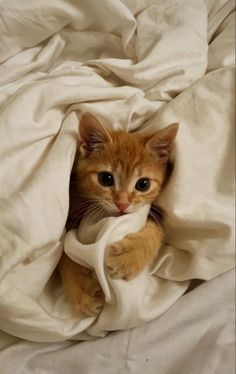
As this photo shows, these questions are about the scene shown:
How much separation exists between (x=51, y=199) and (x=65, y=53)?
43 cm

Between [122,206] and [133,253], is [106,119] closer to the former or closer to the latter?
[122,206]

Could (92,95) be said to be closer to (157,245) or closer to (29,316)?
(157,245)

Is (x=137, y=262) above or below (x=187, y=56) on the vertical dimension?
below

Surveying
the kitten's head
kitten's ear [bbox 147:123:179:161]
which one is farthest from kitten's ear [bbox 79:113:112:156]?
kitten's ear [bbox 147:123:179:161]

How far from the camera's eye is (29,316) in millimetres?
816

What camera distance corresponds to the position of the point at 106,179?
96cm

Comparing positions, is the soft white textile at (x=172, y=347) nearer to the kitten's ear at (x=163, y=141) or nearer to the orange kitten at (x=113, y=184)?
the orange kitten at (x=113, y=184)

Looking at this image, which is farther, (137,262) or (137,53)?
(137,53)

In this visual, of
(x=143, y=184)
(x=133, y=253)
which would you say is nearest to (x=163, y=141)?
(x=143, y=184)

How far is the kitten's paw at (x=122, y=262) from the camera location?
2.64 feet

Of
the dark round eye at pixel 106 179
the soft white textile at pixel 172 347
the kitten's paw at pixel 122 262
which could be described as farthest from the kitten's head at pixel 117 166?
the soft white textile at pixel 172 347

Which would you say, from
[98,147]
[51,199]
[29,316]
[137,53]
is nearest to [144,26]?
[137,53]

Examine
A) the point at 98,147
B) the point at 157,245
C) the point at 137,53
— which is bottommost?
the point at 157,245

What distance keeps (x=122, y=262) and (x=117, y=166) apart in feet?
0.82
